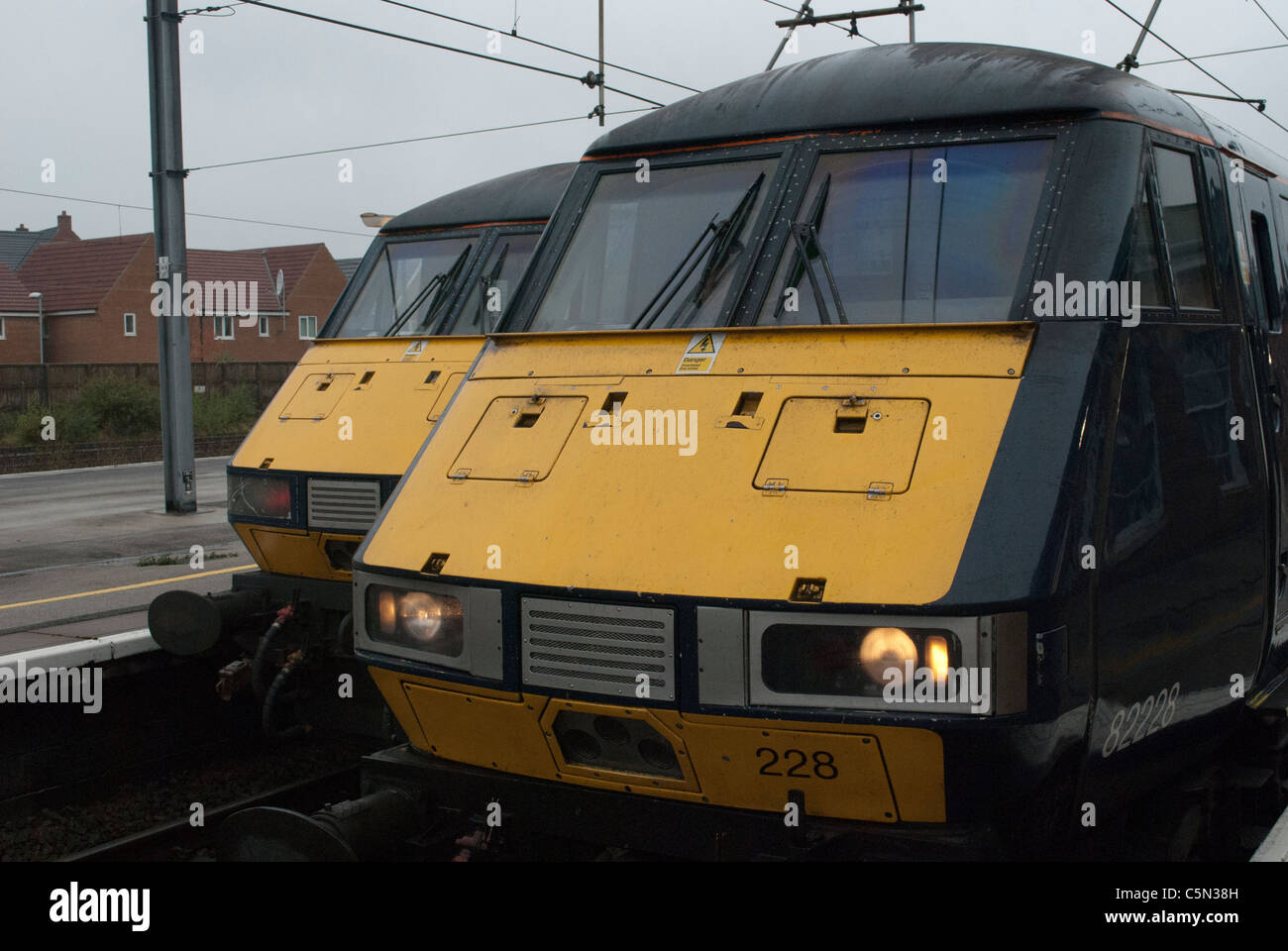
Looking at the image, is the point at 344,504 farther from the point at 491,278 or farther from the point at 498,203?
the point at 498,203

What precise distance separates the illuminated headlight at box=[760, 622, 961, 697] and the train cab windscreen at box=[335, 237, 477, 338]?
494cm

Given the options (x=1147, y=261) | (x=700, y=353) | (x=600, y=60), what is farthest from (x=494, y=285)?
(x=600, y=60)

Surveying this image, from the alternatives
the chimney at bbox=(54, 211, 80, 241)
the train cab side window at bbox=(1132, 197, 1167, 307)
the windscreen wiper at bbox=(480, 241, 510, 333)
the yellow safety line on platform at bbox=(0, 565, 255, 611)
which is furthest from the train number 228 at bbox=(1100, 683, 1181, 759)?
the chimney at bbox=(54, 211, 80, 241)

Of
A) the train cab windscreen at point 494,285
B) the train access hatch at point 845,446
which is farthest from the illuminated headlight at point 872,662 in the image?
the train cab windscreen at point 494,285

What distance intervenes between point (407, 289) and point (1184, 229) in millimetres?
4996

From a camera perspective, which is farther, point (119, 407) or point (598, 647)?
point (119, 407)

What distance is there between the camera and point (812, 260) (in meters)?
4.75

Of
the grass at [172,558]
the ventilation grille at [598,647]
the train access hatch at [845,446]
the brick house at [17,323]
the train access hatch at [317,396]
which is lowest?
the grass at [172,558]

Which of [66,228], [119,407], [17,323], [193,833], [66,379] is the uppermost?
[66,228]

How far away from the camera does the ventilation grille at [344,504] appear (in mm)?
6828

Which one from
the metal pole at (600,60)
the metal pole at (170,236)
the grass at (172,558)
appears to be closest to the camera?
the grass at (172,558)

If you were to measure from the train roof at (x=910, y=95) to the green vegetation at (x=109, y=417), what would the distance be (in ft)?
88.3

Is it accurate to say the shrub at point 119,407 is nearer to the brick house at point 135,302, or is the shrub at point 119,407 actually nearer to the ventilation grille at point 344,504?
the brick house at point 135,302

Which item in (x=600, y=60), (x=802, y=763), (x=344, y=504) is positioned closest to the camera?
(x=802, y=763)
